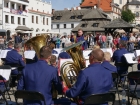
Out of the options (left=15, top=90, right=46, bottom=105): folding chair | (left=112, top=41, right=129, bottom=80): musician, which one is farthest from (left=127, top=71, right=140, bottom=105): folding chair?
(left=15, top=90, right=46, bottom=105): folding chair

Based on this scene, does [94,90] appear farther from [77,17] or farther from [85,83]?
[77,17]

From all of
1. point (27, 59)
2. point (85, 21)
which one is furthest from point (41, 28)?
point (27, 59)

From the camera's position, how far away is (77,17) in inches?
2943

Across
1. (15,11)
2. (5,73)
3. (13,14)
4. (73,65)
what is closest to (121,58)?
(5,73)

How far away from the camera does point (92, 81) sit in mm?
4145

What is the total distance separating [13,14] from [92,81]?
4956 centimetres

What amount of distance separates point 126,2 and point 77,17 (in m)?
55.2

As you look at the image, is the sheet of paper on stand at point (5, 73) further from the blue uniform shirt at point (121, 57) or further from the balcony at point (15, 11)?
the balcony at point (15, 11)

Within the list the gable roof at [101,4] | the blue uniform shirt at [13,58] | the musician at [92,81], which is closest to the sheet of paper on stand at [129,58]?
the blue uniform shirt at [13,58]

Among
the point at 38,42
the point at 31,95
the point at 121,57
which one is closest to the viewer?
the point at 31,95

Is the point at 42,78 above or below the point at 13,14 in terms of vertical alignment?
below

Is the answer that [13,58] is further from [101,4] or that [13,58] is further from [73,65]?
[101,4]

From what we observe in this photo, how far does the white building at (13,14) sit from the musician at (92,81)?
45371 mm

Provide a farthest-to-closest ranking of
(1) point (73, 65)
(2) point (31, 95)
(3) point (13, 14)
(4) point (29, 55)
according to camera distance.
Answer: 1. (3) point (13, 14)
2. (4) point (29, 55)
3. (1) point (73, 65)
4. (2) point (31, 95)
